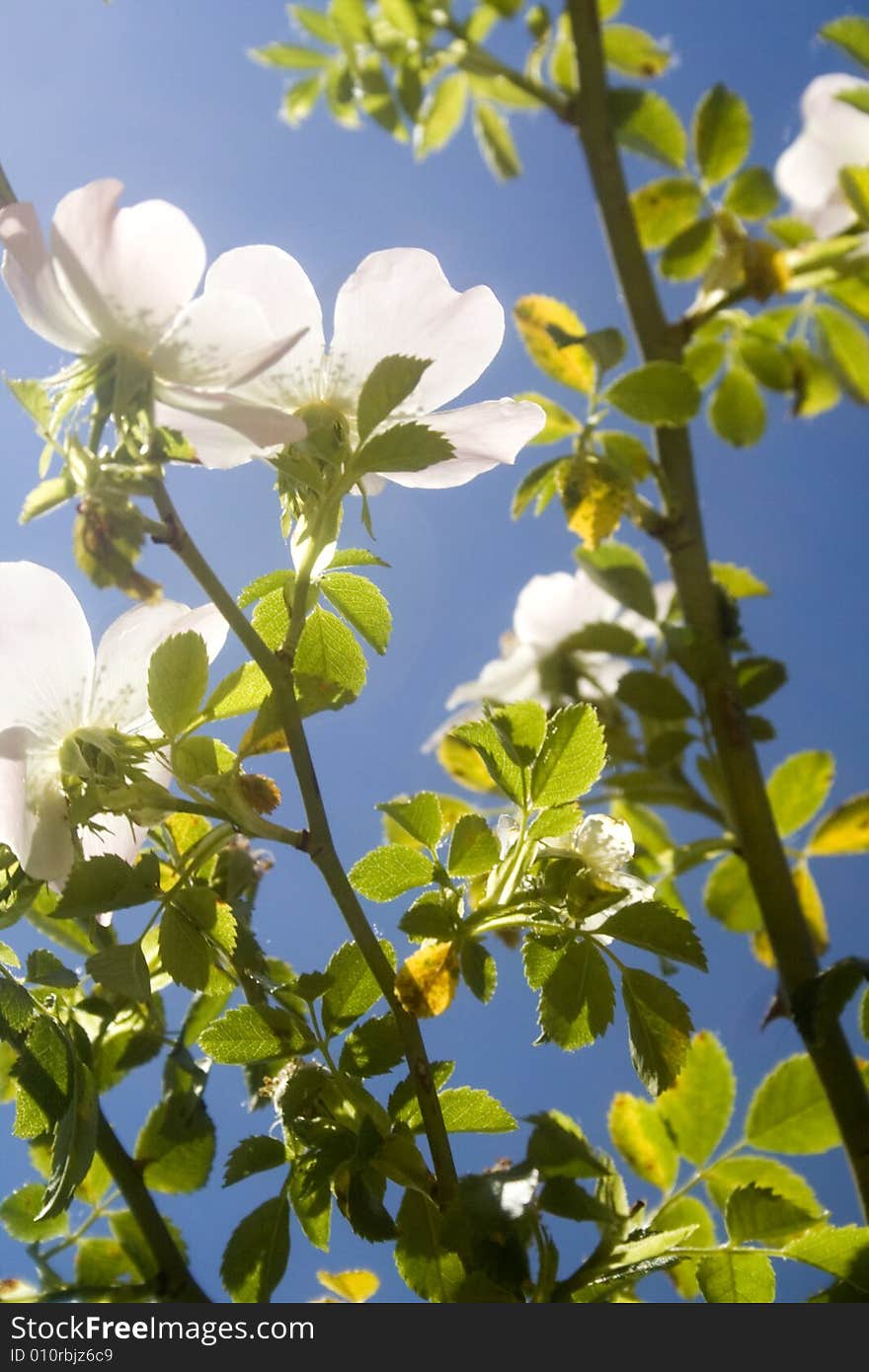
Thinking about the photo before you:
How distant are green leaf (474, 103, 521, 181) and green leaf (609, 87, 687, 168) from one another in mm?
212

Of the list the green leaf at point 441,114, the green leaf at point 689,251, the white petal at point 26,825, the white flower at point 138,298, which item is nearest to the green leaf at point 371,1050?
the white petal at point 26,825

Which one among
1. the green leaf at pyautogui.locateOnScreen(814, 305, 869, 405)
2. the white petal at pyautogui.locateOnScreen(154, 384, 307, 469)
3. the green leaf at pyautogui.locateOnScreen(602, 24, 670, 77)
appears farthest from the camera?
the green leaf at pyautogui.locateOnScreen(602, 24, 670, 77)

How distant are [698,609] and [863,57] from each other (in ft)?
1.30

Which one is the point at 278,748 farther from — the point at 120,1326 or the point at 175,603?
the point at 120,1326

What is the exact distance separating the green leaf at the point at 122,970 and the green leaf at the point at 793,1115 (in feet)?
1.28

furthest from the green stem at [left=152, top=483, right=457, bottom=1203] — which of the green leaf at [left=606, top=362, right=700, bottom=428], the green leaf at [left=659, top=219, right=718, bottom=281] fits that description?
the green leaf at [left=659, top=219, right=718, bottom=281]

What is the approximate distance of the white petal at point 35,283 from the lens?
338 millimetres

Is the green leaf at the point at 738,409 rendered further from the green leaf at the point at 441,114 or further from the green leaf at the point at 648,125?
the green leaf at the point at 441,114

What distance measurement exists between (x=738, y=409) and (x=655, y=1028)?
2.19 ft

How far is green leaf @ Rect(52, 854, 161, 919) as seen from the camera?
1.19ft

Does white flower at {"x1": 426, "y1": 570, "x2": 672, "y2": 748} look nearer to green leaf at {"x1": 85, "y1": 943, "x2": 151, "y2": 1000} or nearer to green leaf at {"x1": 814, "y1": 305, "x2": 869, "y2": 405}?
green leaf at {"x1": 814, "y1": 305, "x2": 869, "y2": 405}

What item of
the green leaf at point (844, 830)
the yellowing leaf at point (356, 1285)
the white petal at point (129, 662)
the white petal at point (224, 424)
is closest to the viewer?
the white petal at point (224, 424)

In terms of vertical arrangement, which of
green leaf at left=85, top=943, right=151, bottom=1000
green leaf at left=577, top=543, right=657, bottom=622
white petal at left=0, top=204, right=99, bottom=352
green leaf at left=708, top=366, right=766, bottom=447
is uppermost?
green leaf at left=708, top=366, right=766, bottom=447

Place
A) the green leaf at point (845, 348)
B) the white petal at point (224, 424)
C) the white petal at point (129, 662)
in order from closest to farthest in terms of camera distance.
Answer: the white petal at point (224, 424) → the white petal at point (129, 662) → the green leaf at point (845, 348)
